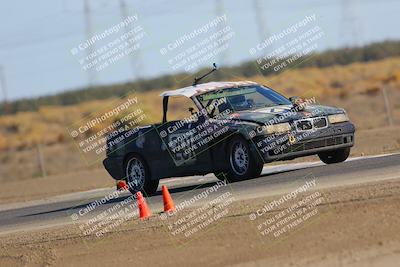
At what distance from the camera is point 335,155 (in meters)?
16.9

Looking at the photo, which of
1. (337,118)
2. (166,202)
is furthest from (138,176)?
(166,202)

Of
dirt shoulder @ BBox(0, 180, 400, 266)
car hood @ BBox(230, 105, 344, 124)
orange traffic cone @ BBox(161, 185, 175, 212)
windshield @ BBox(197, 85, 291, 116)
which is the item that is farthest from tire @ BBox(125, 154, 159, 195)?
dirt shoulder @ BBox(0, 180, 400, 266)

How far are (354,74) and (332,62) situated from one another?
757 cm

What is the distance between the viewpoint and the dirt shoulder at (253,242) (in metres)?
9.96

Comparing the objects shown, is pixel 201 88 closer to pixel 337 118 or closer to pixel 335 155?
pixel 337 118

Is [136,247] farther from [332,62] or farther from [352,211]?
[332,62]

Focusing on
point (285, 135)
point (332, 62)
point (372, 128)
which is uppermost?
point (285, 135)

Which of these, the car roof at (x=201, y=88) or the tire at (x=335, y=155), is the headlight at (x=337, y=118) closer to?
the tire at (x=335, y=155)

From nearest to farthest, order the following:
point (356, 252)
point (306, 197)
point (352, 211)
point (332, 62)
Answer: point (356, 252) < point (352, 211) < point (306, 197) < point (332, 62)

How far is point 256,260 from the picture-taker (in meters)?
10.3

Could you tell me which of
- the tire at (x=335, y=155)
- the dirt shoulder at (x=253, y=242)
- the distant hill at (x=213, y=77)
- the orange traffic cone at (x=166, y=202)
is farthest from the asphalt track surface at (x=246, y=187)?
the distant hill at (x=213, y=77)

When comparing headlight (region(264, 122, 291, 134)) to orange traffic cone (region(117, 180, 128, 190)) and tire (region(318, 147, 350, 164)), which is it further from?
orange traffic cone (region(117, 180, 128, 190))

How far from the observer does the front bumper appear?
1531cm

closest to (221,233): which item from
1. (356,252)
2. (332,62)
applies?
(356,252)
